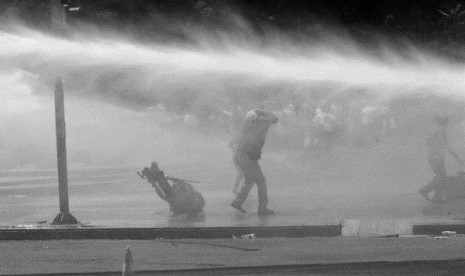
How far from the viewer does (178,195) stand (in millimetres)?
20281

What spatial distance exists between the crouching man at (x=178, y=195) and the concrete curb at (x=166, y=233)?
8.15ft

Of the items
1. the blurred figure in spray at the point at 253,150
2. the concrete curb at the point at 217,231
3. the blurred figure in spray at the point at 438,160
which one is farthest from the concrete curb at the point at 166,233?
the blurred figure in spray at the point at 438,160

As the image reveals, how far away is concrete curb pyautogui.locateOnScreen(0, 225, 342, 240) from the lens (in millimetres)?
17547

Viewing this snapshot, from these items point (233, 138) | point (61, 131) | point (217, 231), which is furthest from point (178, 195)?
point (233, 138)

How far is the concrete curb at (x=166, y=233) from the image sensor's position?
17547 mm

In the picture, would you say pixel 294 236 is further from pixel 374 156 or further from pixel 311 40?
pixel 311 40

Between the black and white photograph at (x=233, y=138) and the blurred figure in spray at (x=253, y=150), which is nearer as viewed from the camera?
the black and white photograph at (x=233, y=138)

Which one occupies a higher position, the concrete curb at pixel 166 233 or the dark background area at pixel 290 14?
the dark background area at pixel 290 14

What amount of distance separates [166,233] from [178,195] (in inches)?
105

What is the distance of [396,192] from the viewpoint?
2495 centimetres

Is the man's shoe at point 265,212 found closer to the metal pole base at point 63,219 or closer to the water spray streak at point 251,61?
the metal pole base at point 63,219

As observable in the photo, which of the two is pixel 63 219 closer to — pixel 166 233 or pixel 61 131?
pixel 61 131

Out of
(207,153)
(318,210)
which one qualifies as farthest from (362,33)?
(318,210)

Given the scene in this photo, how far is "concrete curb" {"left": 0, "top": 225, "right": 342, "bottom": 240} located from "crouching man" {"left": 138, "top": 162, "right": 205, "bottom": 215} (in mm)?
2483
